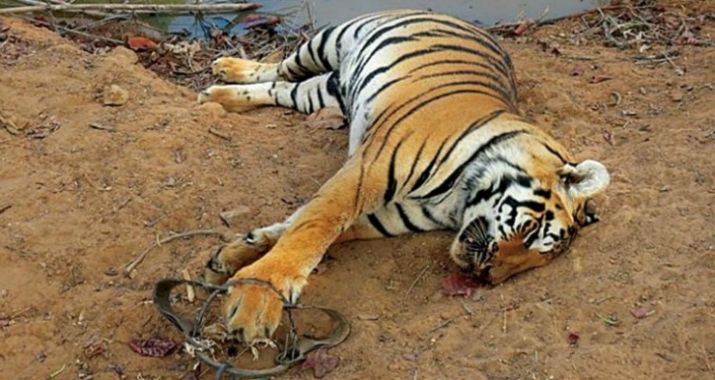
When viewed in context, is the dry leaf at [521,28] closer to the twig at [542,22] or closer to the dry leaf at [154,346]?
the twig at [542,22]

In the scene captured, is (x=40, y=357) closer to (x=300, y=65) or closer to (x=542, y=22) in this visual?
(x=300, y=65)

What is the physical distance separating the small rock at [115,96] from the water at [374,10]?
1.71m

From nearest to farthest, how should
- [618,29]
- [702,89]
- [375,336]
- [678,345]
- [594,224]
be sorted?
1. [678,345]
2. [375,336]
3. [594,224]
4. [702,89]
5. [618,29]

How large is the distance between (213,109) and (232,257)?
1551 mm

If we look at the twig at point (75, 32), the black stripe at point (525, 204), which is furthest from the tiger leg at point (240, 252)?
the twig at point (75, 32)

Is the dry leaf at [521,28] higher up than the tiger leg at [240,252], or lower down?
lower down

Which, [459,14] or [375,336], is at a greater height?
[375,336]

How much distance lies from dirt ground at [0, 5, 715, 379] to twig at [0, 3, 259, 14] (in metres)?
0.75

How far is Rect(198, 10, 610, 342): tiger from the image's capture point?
3414 mm

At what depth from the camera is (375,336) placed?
128 inches

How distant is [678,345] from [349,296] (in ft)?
3.65

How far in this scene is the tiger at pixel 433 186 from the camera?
3.41m

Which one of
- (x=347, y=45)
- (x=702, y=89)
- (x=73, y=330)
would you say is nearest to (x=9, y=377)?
(x=73, y=330)

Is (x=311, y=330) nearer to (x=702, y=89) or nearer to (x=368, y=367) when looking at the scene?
(x=368, y=367)
